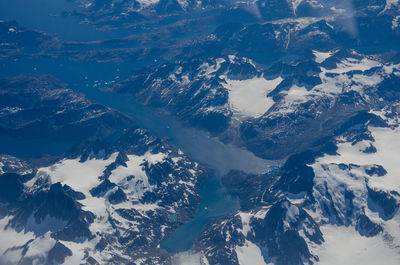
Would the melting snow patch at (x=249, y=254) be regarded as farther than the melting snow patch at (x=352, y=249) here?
Yes

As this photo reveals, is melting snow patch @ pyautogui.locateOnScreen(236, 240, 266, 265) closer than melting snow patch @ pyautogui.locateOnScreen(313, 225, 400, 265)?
No

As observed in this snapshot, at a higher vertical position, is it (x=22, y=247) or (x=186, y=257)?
(x=22, y=247)

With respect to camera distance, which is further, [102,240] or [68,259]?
[102,240]

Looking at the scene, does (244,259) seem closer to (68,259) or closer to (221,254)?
(221,254)

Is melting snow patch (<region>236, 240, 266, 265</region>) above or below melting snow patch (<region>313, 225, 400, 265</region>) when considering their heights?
above

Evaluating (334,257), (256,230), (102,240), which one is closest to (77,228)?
(102,240)

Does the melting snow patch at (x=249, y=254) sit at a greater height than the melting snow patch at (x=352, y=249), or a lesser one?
greater

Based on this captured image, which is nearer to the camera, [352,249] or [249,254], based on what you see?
[352,249]

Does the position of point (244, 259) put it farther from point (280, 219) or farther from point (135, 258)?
point (135, 258)

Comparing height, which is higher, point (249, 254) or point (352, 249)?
point (249, 254)
